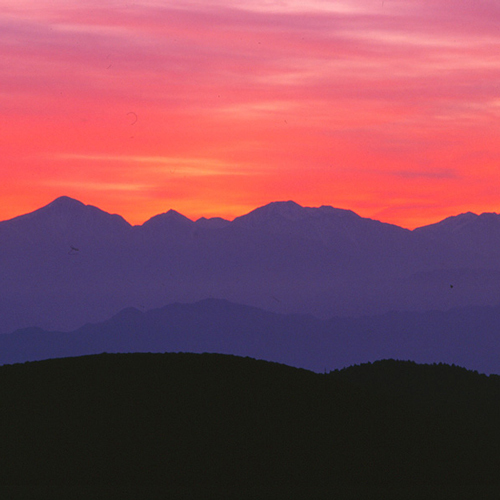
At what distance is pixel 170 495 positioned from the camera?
96.1 feet

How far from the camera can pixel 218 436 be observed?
35.7 meters

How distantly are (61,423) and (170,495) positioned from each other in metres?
9.55

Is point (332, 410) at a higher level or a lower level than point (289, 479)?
higher

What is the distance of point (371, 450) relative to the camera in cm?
3600

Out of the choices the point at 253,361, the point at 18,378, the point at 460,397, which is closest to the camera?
the point at 18,378

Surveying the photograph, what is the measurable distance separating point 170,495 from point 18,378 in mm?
17914

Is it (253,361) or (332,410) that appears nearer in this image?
(332,410)

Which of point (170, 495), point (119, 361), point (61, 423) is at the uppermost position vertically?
point (119, 361)

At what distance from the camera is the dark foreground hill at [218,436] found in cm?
3127

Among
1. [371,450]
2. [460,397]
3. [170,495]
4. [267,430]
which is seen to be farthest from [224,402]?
[460,397]

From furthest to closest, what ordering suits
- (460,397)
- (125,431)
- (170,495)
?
(460,397)
(125,431)
(170,495)

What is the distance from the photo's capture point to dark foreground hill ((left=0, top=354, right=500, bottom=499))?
31.3m

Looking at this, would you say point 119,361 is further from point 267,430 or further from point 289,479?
point 289,479

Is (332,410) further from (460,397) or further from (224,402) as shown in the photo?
(460,397)
